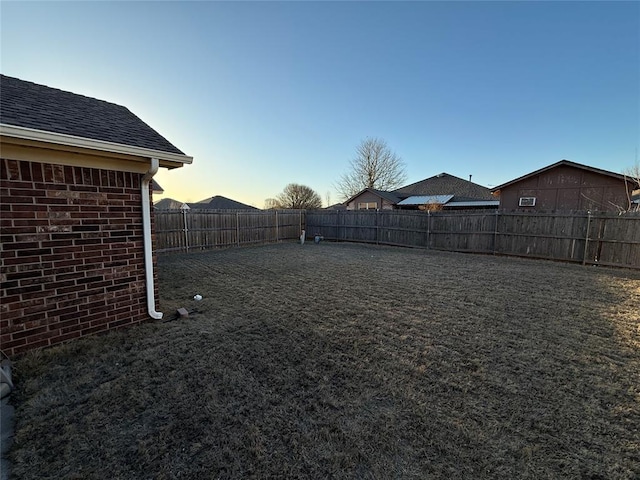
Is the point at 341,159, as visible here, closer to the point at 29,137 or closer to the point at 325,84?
the point at 325,84

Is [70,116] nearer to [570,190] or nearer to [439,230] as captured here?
[439,230]

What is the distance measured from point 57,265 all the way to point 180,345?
1.66 meters

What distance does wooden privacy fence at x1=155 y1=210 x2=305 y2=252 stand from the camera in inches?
414

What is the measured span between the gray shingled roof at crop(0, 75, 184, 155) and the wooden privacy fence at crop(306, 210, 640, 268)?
1036 cm

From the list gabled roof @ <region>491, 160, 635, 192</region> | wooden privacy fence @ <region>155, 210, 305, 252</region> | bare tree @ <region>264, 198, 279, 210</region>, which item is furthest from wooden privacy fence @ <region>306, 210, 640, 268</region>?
bare tree @ <region>264, 198, 279, 210</region>

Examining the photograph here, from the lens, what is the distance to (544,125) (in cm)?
1377

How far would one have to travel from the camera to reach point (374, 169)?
96.4 ft

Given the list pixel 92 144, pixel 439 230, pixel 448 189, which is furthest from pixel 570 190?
pixel 92 144

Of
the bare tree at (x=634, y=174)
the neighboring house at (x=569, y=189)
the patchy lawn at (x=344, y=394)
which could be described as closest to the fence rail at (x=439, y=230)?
the neighboring house at (x=569, y=189)

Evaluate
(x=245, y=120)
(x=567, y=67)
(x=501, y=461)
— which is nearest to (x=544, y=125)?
(x=567, y=67)

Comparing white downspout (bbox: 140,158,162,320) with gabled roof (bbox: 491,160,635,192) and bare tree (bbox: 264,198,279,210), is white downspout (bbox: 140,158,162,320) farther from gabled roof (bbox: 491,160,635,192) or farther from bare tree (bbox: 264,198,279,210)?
bare tree (bbox: 264,198,279,210)

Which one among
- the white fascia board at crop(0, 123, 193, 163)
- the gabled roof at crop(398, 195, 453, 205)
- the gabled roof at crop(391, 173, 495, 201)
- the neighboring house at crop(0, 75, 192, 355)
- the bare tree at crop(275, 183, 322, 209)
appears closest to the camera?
the white fascia board at crop(0, 123, 193, 163)

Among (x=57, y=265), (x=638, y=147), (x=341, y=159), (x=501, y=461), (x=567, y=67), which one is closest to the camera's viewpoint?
(x=501, y=461)

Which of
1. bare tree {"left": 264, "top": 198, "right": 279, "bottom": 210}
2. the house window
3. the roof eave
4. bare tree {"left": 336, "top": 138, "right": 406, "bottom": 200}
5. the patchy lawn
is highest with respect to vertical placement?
bare tree {"left": 336, "top": 138, "right": 406, "bottom": 200}
